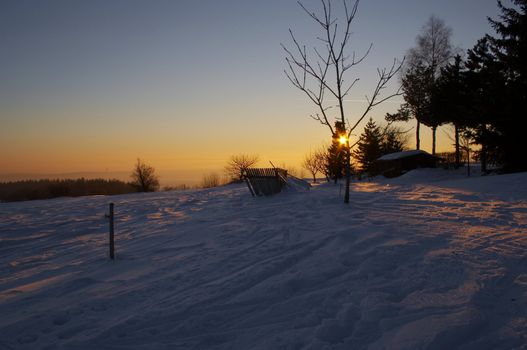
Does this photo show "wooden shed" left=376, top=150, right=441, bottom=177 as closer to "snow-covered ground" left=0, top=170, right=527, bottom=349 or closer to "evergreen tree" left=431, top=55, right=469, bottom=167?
"evergreen tree" left=431, top=55, right=469, bottom=167

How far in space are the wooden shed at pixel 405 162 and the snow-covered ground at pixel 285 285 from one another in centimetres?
2450

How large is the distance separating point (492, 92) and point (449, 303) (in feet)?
65.7

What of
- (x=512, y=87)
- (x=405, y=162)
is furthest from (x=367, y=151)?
(x=512, y=87)

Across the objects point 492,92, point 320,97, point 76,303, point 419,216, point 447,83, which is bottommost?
point 76,303

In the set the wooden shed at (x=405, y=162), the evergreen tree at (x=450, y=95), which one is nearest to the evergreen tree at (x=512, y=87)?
the evergreen tree at (x=450, y=95)

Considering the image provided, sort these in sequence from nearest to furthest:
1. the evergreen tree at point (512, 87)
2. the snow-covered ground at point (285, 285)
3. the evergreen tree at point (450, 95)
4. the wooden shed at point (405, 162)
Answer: the snow-covered ground at point (285, 285) → the evergreen tree at point (512, 87) → the evergreen tree at point (450, 95) → the wooden shed at point (405, 162)

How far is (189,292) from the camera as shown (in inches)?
171

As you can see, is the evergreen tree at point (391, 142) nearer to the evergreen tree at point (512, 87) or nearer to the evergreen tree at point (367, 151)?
the evergreen tree at point (367, 151)

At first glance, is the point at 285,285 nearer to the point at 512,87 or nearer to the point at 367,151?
the point at 512,87

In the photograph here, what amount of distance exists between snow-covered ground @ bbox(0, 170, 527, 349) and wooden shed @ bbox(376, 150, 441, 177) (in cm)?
2450

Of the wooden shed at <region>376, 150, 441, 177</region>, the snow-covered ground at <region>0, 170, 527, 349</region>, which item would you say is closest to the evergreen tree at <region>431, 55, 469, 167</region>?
the wooden shed at <region>376, 150, 441, 177</region>

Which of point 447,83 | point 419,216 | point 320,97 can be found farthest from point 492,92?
point 419,216

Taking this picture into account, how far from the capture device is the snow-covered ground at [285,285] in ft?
10.5

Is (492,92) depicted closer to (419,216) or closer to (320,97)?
Result: (320,97)
